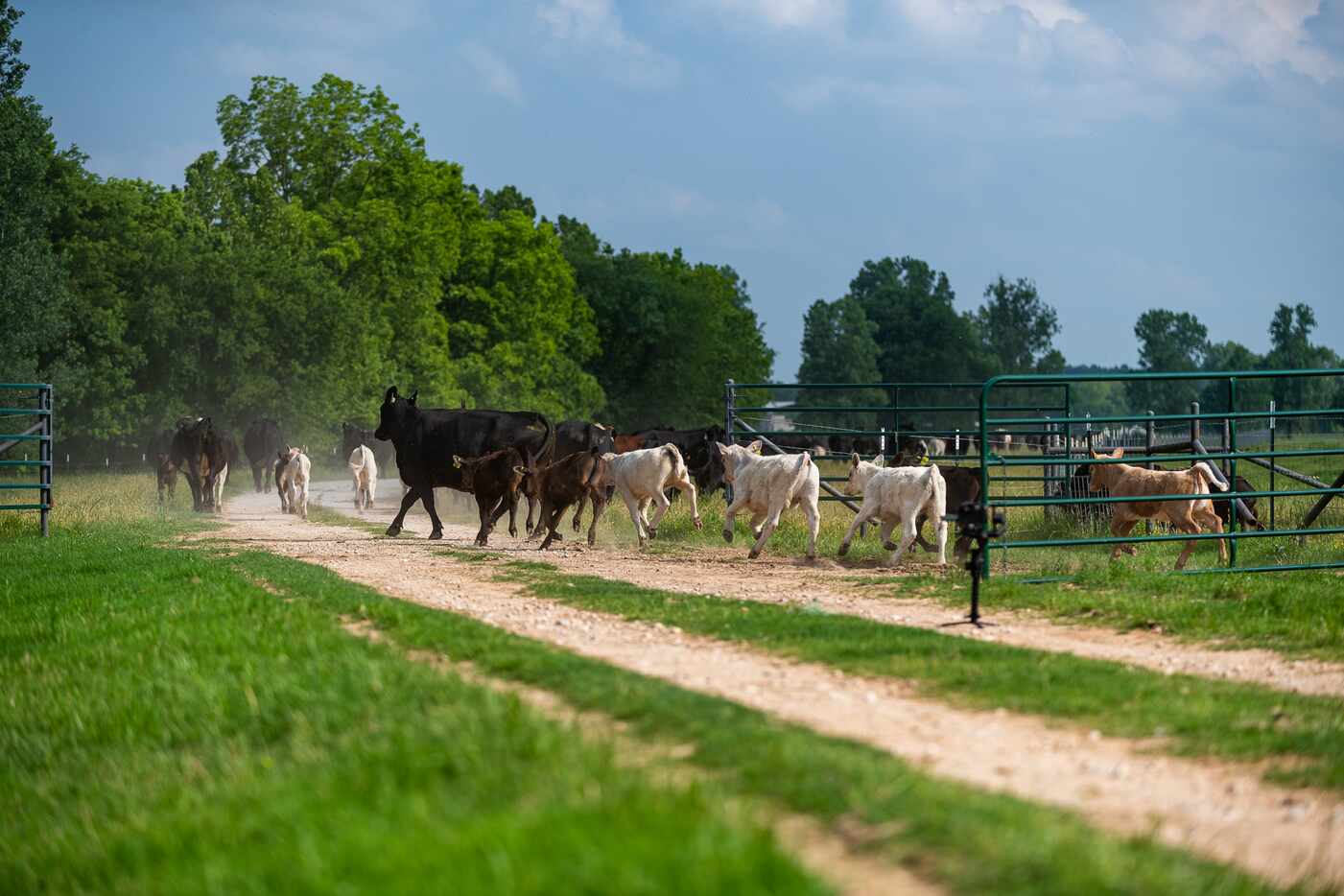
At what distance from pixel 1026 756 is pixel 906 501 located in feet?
33.7

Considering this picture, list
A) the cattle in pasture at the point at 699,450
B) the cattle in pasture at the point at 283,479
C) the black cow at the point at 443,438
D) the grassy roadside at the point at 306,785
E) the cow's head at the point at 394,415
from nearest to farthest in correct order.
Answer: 1. the grassy roadside at the point at 306,785
2. the black cow at the point at 443,438
3. the cow's head at the point at 394,415
4. the cattle in pasture at the point at 699,450
5. the cattle in pasture at the point at 283,479

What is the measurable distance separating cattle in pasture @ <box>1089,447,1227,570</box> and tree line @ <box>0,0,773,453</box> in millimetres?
35248

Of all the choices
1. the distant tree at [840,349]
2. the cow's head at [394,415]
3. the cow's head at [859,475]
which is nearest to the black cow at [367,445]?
the cow's head at [394,415]

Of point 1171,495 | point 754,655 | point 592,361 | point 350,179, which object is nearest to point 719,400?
point 592,361

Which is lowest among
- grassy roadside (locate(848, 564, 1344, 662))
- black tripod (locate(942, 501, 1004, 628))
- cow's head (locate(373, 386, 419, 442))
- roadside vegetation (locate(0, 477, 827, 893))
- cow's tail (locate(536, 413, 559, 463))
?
roadside vegetation (locate(0, 477, 827, 893))

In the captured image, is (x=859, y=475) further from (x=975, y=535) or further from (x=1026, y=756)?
(x=1026, y=756)

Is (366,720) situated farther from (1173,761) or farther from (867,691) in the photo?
(1173,761)

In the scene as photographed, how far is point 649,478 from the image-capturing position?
20891mm

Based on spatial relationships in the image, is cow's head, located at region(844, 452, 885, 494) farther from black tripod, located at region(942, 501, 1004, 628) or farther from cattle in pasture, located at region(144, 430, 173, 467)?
cattle in pasture, located at region(144, 430, 173, 467)

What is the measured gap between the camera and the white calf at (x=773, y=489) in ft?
58.2

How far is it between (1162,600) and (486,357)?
5562cm

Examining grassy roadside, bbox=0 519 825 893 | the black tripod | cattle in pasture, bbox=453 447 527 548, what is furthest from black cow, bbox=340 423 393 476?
the black tripod

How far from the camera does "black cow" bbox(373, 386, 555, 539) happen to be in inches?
902

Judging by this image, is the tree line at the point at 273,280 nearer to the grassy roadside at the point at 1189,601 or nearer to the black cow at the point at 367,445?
the black cow at the point at 367,445
